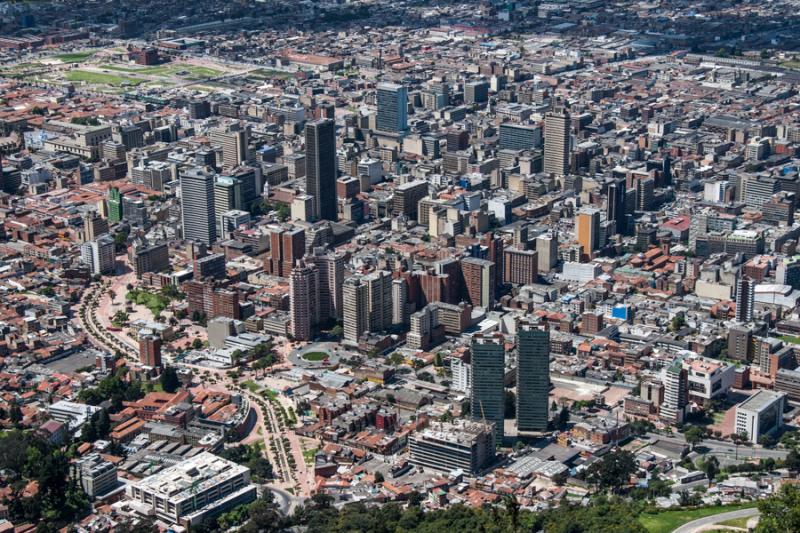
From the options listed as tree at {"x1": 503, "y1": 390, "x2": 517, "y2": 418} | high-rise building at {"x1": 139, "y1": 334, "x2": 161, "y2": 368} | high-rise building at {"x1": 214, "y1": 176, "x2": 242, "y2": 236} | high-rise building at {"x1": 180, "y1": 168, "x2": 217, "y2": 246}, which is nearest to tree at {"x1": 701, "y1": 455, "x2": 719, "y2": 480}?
tree at {"x1": 503, "y1": 390, "x2": 517, "y2": 418}

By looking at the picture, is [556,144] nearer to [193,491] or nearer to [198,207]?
[198,207]

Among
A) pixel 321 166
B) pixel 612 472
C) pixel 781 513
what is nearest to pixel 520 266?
pixel 321 166

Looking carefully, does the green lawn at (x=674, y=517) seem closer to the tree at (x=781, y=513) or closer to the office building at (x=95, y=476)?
the tree at (x=781, y=513)

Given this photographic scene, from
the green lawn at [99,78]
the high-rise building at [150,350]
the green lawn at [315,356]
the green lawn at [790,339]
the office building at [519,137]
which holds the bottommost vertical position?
the green lawn at [790,339]

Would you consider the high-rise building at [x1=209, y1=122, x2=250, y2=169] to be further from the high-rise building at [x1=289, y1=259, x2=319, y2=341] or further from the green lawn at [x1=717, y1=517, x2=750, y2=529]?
the green lawn at [x1=717, y1=517, x2=750, y2=529]

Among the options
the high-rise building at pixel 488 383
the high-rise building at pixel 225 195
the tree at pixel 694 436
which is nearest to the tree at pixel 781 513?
the tree at pixel 694 436
